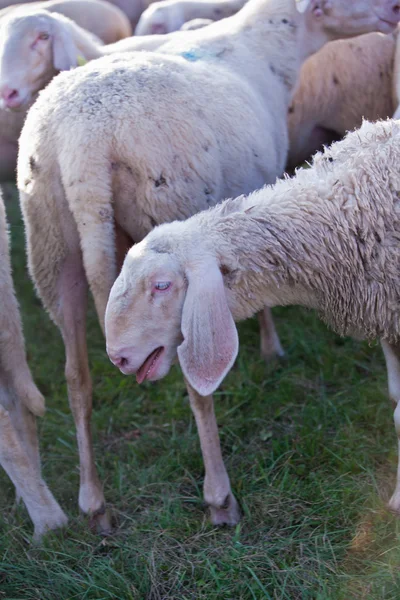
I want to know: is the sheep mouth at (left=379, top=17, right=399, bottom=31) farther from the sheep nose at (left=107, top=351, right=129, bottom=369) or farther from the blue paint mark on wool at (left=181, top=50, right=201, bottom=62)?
the sheep nose at (left=107, top=351, right=129, bottom=369)

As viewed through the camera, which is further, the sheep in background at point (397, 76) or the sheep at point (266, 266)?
the sheep in background at point (397, 76)

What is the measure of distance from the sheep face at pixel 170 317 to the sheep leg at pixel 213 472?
556mm

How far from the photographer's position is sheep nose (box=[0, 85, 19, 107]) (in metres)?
3.83

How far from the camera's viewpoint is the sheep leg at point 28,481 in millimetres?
2797

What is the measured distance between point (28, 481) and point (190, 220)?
1121mm

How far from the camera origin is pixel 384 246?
2518 millimetres

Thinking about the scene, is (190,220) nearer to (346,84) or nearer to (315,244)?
(315,244)

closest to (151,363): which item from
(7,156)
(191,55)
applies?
(191,55)

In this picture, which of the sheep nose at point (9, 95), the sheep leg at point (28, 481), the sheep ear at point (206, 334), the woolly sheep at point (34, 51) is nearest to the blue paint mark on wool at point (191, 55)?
the woolly sheep at point (34, 51)

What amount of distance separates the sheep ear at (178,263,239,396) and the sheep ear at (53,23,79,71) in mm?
2055

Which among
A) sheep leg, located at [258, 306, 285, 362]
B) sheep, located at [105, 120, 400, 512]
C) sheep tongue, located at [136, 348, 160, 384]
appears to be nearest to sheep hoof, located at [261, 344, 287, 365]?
sheep leg, located at [258, 306, 285, 362]

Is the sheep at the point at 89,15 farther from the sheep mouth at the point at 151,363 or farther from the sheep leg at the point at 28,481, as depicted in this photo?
the sheep mouth at the point at 151,363

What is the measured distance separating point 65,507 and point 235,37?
226 cm

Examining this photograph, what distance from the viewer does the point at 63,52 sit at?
13.1 feet
